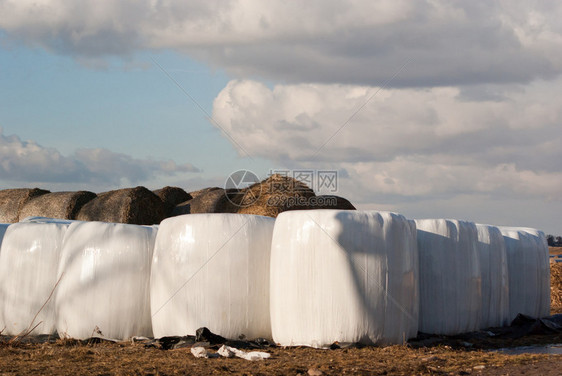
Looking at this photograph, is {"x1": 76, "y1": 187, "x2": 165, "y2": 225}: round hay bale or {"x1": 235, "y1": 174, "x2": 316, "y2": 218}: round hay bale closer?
{"x1": 235, "y1": 174, "x2": 316, "y2": 218}: round hay bale

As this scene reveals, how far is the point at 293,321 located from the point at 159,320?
1.58 metres

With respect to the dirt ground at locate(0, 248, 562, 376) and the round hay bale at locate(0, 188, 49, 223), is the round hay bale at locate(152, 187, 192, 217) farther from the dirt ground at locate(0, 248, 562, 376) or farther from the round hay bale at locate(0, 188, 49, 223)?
the dirt ground at locate(0, 248, 562, 376)

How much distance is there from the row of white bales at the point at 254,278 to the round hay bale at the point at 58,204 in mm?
5264

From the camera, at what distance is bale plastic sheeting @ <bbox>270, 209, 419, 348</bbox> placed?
6.99 meters

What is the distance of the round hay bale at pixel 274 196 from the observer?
12742mm

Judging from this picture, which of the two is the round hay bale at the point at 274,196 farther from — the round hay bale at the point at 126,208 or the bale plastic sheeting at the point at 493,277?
the bale plastic sheeting at the point at 493,277

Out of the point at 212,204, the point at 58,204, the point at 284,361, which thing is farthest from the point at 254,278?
the point at 58,204

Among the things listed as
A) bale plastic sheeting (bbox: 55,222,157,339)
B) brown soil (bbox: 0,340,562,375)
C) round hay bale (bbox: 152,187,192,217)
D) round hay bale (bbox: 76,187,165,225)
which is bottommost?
brown soil (bbox: 0,340,562,375)

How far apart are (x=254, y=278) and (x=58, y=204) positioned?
810cm

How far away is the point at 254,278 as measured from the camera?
7418 mm

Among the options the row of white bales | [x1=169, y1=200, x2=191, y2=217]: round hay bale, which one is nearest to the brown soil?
the row of white bales

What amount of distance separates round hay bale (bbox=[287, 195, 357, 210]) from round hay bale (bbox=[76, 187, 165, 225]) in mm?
3082

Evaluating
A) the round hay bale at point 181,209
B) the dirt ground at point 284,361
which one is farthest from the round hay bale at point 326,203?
the dirt ground at point 284,361

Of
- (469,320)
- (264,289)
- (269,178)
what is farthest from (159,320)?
(269,178)
